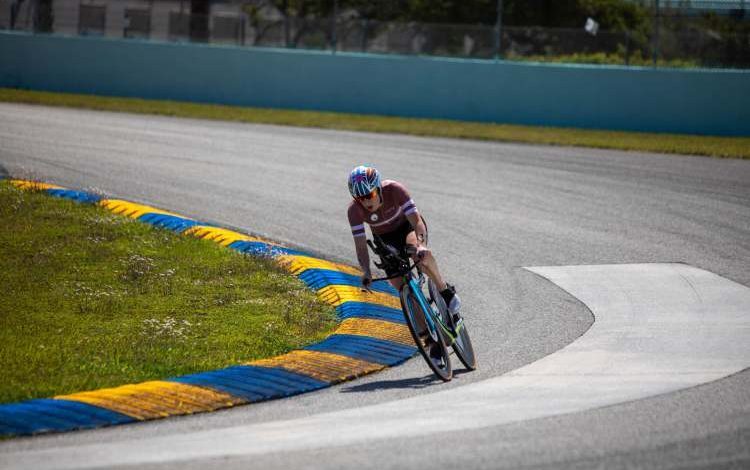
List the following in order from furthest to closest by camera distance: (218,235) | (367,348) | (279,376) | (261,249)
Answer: (218,235), (261,249), (367,348), (279,376)

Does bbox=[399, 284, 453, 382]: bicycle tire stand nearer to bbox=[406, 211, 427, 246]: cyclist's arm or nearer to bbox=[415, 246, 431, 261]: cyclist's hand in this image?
bbox=[415, 246, 431, 261]: cyclist's hand

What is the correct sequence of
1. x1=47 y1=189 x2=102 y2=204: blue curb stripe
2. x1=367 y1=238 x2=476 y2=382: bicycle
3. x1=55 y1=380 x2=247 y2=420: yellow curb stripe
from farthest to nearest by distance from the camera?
x1=47 y1=189 x2=102 y2=204: blue curb stripe < x1=367 y1=238 x2=476 y2=382: bicycle < x1=55 y1=380 x2=247 y2=420: yellow curb stripe

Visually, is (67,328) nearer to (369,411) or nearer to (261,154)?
(369,411)

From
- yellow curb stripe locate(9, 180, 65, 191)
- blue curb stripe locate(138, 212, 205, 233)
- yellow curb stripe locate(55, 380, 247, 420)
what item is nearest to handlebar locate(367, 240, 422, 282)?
yellow curb stripe locate(55, 380, 247, 420)

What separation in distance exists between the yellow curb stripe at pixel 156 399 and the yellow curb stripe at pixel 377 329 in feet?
6.66

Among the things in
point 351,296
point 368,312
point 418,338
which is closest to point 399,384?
point 418,338

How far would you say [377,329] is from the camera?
919 centimetres

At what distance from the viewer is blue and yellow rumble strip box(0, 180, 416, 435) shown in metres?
6.64

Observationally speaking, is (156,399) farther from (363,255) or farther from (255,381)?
(363,255)

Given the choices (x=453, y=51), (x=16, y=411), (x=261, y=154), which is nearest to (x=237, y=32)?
(x=453, y=51)

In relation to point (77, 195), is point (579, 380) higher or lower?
lower

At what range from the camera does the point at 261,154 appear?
19.5 meters

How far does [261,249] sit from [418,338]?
4.43 metres

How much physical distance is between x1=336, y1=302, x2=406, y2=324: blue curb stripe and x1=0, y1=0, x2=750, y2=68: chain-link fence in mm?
17168
